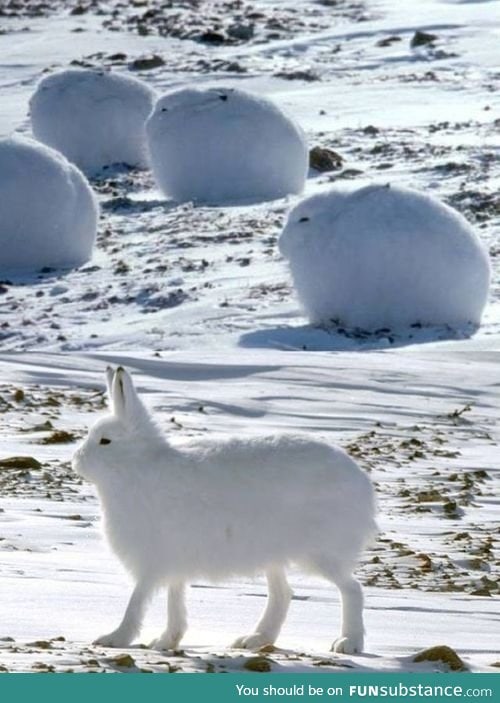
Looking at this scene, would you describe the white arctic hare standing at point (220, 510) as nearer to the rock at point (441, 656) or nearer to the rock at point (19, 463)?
the rock at point (441, 656)

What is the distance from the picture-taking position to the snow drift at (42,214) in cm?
1828

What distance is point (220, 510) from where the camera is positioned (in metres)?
4.95

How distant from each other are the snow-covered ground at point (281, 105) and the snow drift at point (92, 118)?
0.69 meters

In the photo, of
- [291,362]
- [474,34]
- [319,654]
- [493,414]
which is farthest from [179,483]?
[474,34]

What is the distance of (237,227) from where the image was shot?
61.5 ft

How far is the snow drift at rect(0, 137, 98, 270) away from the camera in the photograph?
18.3m

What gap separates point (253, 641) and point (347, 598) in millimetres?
319

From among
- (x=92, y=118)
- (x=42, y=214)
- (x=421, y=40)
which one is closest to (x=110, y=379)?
(x=42, y=214)

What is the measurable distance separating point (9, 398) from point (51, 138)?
42.7 feet

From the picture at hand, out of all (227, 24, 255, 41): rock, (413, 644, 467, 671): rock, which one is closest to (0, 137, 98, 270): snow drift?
(413, 644, 467, 671): rock

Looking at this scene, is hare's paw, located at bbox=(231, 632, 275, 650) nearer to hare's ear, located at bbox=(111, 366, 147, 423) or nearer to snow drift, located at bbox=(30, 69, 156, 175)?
hare's ear, located at bbox=(111, 366, 147, 423)

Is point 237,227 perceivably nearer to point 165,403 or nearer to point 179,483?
point 165,403

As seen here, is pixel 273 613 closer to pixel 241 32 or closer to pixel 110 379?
pixel 110 379

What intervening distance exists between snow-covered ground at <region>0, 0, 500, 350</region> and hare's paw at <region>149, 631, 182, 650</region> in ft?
30.3
